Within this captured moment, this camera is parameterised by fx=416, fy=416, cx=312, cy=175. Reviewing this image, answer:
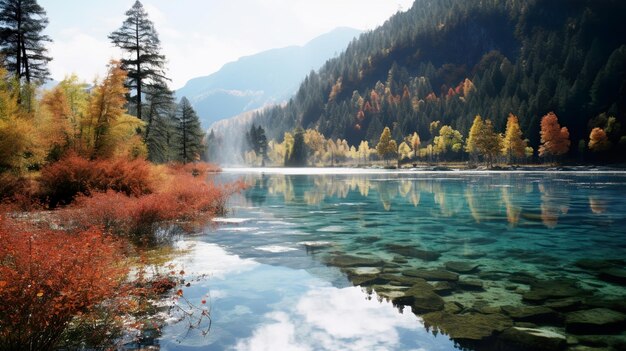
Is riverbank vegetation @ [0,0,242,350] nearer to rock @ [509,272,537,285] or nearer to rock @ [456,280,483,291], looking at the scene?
rock @ [456,280,483,291]

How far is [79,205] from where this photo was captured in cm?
2264

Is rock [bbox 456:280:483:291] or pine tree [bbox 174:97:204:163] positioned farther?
pine tree [bbox 174:97:204:163]

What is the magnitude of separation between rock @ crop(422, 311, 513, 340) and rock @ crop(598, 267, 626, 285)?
227 inches

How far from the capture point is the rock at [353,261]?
Result: 15.5m

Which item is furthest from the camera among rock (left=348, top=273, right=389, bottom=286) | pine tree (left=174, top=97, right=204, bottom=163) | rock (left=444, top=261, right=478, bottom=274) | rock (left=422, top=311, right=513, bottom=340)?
pine tree (left=174, top=97, right=204, bottom=163)

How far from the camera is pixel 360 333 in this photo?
9.52 meters

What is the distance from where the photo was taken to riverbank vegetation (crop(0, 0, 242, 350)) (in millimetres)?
6891

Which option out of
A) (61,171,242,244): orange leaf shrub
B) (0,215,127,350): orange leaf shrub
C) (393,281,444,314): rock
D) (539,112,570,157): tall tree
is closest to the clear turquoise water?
(393,281,444,314): rock

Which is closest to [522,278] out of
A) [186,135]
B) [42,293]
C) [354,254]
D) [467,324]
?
[467,324]

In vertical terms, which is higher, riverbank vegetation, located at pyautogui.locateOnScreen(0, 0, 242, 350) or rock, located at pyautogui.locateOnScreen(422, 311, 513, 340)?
riverbank vegetation, located at pyautogui.locateOnScreen(0, 0, 242, 350)

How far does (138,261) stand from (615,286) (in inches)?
608

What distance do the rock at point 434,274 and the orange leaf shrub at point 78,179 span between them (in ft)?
60.6

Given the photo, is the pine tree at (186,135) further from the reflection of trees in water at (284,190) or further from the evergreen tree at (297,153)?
the evergreen tree at (297,153)

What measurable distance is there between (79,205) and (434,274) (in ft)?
62.2
